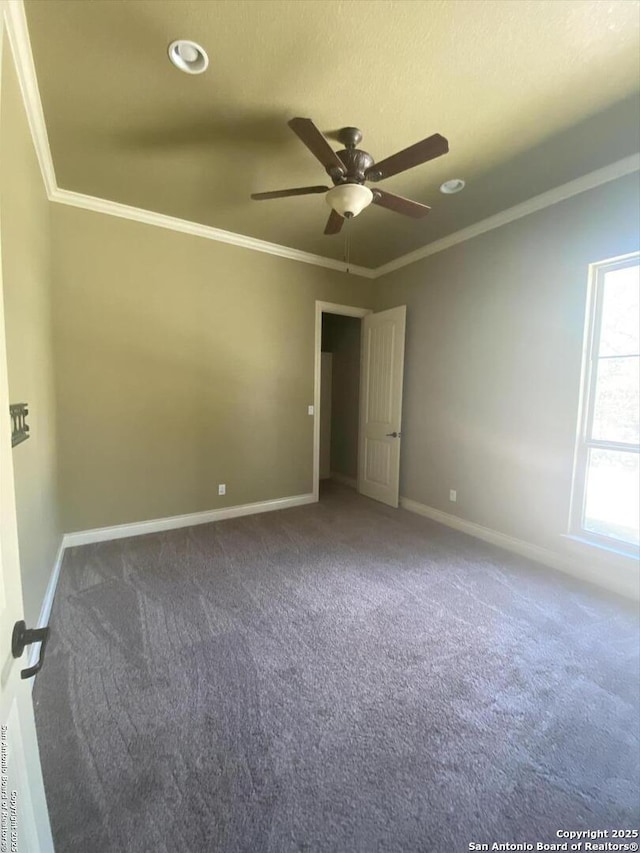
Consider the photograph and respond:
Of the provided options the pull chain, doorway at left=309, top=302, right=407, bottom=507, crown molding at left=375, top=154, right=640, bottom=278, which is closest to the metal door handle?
the pull chain

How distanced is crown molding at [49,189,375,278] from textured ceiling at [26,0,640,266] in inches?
5.8

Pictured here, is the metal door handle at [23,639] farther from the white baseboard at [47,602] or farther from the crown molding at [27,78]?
the crown molding at [27,78]

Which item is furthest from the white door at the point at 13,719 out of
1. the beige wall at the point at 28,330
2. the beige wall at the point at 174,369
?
the beige wall at the point at 174,369

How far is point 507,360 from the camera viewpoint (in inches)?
125

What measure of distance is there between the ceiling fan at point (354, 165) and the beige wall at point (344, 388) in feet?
9.27

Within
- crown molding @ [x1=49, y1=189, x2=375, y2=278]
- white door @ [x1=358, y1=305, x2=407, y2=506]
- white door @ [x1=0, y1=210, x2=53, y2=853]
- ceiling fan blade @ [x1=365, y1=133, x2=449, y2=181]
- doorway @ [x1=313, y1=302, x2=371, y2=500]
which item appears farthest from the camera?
doorway @ [x1=313, y1=302, x2=371, y2=500]

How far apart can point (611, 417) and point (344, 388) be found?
3.29 meters

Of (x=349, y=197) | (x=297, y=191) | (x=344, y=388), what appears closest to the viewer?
(x=349, y=197)

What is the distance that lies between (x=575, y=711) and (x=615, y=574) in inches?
54.6

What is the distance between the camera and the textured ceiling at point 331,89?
1545mm

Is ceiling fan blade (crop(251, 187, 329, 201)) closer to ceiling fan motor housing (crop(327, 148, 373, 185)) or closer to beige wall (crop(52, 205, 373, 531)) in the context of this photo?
ceiling fan motor housing (crop(327, 148, 373, 185))

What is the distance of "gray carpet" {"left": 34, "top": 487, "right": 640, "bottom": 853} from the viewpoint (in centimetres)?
117

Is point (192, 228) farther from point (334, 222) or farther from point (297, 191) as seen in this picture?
point (297, 191)

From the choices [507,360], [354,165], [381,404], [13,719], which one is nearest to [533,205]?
[507,360]
